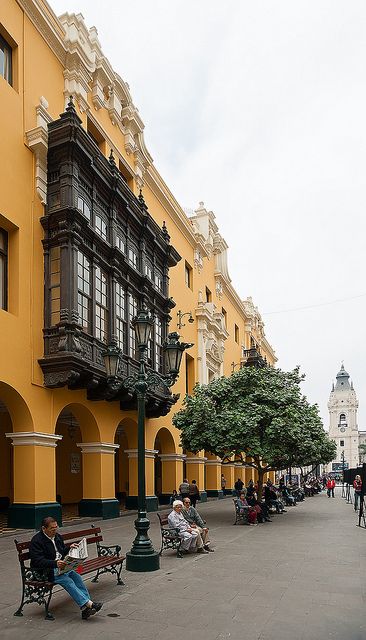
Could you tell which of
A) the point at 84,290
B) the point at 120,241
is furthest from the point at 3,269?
the point at 120,241

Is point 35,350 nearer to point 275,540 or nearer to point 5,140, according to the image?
point 5,140

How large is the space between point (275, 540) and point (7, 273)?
9739mm

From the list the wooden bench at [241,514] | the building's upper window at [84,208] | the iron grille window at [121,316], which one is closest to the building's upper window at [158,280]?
the iron grille window at [121,316]

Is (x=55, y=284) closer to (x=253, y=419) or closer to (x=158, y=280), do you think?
(x=253, y=419)

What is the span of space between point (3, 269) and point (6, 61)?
5767mm

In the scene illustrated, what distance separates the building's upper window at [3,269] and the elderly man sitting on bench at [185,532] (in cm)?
683

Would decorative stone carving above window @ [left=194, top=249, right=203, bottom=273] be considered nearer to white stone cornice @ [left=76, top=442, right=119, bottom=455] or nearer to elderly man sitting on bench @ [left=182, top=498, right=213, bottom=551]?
white stone cornice @ [left=76, top=442, right=119, bottom=455]

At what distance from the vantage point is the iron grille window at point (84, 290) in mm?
17609

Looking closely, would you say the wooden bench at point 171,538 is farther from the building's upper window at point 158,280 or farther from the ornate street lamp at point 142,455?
the building's upper window at point 158,280

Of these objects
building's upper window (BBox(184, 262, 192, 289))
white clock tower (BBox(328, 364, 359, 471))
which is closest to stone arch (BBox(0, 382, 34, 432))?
building's upper window (BBox(184, 262, 192, 289))

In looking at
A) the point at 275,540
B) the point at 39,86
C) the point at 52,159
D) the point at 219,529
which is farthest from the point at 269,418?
the point at 39,86

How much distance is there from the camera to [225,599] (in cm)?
883

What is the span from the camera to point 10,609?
823 centimetres

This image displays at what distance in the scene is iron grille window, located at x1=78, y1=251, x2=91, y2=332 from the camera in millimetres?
17609
